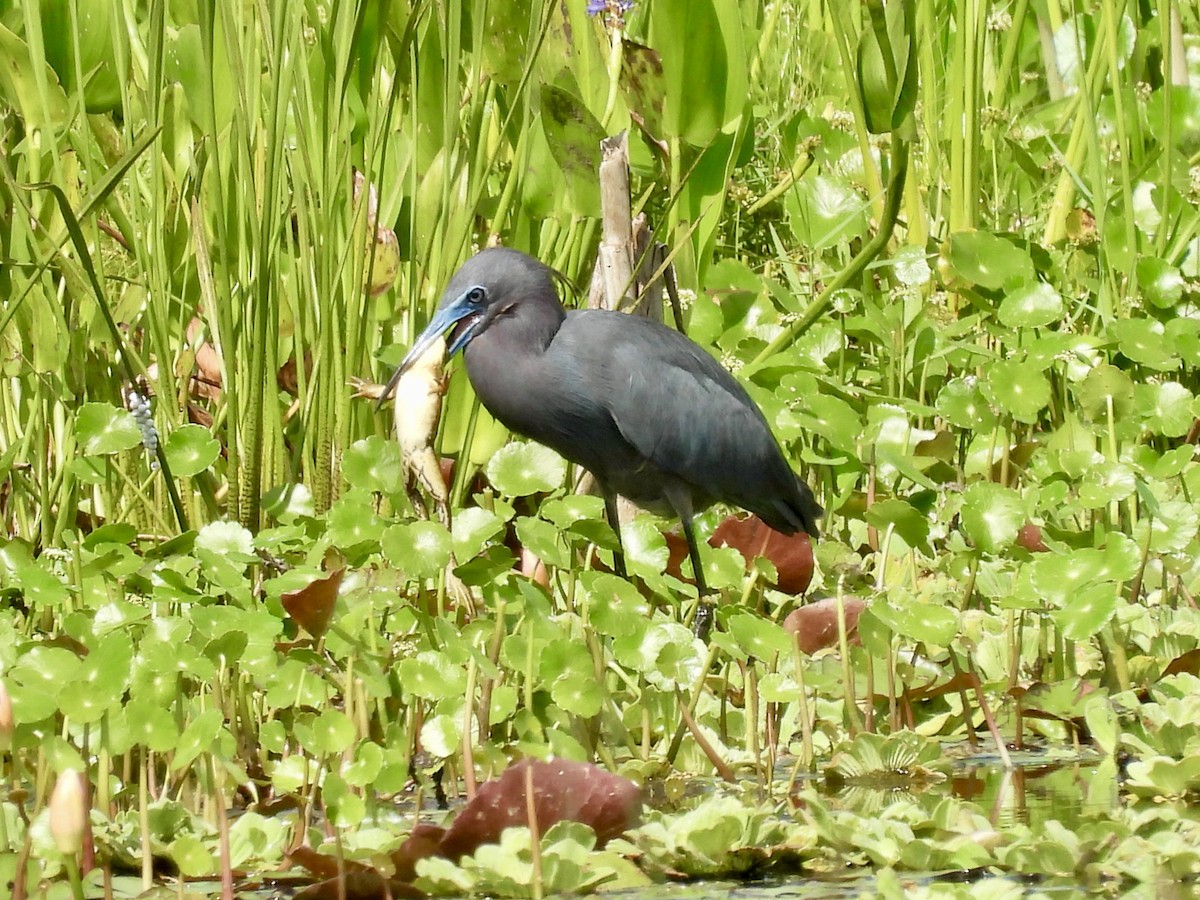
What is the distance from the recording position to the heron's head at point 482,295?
10.6 ft

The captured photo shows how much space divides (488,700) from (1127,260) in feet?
8.21

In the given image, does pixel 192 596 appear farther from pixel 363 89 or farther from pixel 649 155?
pixel 649 155

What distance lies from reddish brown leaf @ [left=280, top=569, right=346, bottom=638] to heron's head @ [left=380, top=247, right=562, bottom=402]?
106 cm

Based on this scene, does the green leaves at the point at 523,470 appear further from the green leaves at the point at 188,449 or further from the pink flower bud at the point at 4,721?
the pink flower bud at the point at 4,721

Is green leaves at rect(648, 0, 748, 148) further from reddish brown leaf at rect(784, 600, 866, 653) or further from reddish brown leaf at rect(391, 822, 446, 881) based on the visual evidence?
reddish brown leaf at rect(391, 822, 446, 881)

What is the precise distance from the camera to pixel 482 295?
3307mm

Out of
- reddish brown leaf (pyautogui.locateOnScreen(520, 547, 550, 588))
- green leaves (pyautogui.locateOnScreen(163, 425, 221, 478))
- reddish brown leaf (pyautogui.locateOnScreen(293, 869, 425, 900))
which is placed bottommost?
reddish brown leaf (pyautogui.locateOnScreen(293, 869, 425, 900))

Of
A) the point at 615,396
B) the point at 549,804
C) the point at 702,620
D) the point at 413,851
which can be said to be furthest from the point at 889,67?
the point at 413,851

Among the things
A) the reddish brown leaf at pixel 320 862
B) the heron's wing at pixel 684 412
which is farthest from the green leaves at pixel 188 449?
the reddish brown leaf at pixel 320 862

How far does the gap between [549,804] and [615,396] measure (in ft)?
5.38

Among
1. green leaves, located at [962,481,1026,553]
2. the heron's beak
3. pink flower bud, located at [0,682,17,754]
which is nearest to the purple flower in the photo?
the heron's beak

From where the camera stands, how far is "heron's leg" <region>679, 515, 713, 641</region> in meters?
3.21

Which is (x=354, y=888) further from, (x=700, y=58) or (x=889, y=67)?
(x=700, y=58)

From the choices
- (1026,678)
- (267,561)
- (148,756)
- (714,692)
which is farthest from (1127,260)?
(148,756)
